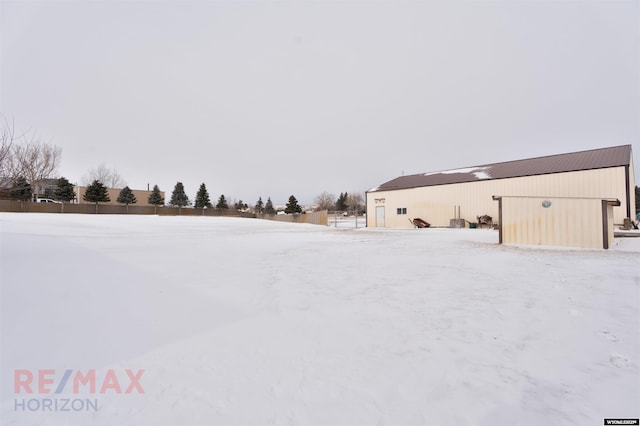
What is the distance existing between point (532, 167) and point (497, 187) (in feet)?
10.0

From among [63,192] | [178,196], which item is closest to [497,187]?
[63,192]

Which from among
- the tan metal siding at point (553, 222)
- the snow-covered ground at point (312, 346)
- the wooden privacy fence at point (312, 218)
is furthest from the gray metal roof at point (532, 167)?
the snow-covered ground at point (312, 346)

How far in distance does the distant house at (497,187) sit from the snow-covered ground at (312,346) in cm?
954

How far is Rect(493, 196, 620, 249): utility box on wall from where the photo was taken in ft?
32.9

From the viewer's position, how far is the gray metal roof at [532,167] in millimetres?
18763

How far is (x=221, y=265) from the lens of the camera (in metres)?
6.58

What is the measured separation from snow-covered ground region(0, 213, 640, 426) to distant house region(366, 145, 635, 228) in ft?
31.3

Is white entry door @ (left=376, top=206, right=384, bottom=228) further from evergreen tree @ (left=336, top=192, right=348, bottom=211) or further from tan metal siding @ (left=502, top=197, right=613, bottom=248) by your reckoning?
evergreen tree @ (left=336, top=192, right=348, bottom=211)

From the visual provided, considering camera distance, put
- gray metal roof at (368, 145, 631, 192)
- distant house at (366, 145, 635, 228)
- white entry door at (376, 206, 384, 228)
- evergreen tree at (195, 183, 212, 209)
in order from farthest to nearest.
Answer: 1. evergreen tree at (195, 183, 212, 209)
2. white entry door at (376, 206, 384, 228)
3. gray metal roof at (368, 145, 631, 192)
4. distant house at (366, 145, 635, 228)

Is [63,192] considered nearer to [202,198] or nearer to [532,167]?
[202,198]

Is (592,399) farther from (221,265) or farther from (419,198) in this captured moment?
(419,198)

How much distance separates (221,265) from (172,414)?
4.71m

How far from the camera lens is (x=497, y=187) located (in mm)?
22484

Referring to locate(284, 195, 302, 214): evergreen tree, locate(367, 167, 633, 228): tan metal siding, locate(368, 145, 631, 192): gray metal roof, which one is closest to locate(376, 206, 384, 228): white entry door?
locate(367, 167, 633, 228): tan metal siding
